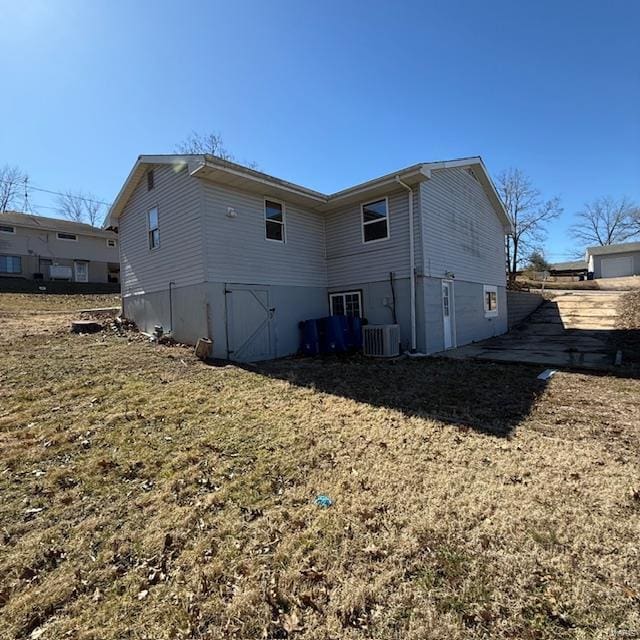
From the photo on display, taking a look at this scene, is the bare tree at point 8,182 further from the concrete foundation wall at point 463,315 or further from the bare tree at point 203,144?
the concrete foundation wall at point 463,315

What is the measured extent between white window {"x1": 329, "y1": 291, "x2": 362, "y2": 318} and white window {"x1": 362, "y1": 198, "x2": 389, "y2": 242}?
1.83 meters

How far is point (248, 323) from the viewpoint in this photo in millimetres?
9953

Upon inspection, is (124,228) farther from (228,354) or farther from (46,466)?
(46,466)

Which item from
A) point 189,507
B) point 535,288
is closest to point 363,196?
point 189,507

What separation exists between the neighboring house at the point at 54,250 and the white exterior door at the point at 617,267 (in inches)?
1857

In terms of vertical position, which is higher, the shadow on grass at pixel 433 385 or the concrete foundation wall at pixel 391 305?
the concrete foundation wall at pixel 391 305

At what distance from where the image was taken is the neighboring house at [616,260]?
3588 centimetres

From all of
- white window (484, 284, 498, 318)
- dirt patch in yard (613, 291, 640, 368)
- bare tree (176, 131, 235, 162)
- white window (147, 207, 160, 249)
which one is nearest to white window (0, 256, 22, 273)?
bare tree (176, 131, 235, 162)

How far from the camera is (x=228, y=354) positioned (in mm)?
9461

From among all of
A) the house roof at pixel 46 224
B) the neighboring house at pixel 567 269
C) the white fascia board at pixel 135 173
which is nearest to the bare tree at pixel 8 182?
the house roof at pixel 46 224

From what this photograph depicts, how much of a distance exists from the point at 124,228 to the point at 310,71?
8.44m

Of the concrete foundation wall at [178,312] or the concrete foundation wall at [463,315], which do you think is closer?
the concrete foundation wall at [178,312]

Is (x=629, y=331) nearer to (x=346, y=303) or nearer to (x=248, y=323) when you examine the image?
(x=346, y=303)

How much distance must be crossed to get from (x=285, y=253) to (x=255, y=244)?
116 cm
